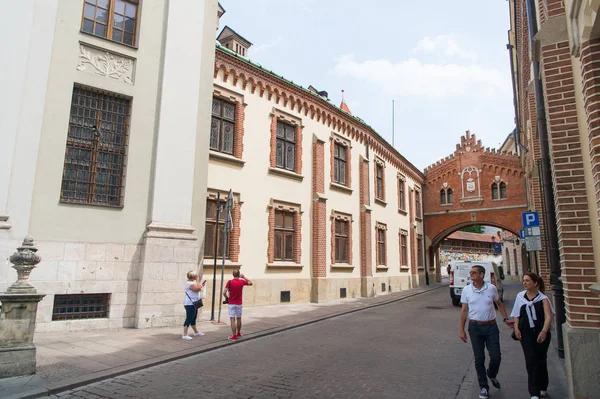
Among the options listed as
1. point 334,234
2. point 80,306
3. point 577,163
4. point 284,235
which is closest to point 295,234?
point 284,235

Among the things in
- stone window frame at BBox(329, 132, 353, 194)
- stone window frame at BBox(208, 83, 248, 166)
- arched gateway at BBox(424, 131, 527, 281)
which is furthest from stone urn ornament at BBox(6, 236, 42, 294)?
arched gateway at BBox(424, 131, 527, 281)

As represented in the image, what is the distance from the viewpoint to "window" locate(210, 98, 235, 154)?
1557 centimetres

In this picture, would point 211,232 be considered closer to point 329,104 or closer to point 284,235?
point 284,235

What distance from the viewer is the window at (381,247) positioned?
2545cm

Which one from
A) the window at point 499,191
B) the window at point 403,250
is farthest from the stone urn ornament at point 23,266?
the window at point 499,191

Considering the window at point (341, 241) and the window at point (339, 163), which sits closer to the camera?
the window at point (341, 241)

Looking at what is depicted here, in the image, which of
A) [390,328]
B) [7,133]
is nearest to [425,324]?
[390,328]

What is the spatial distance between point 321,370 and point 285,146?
12.9 metres

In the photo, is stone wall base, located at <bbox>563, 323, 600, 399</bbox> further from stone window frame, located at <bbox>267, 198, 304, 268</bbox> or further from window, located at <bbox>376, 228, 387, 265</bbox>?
window, located at <bbox>376, 228, 387, 265</bbox>

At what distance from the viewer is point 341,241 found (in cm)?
2122

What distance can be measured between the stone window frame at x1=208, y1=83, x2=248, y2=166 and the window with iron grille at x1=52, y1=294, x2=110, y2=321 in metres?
6.83

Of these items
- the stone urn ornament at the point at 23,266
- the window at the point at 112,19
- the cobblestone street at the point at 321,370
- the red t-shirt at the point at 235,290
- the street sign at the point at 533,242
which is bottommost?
the cobblestone street at the point at 321,370

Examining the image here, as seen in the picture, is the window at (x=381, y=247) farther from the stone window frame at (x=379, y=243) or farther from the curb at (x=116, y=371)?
the curb at (x=116, y=371)

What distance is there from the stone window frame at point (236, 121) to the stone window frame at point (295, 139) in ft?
5.47
